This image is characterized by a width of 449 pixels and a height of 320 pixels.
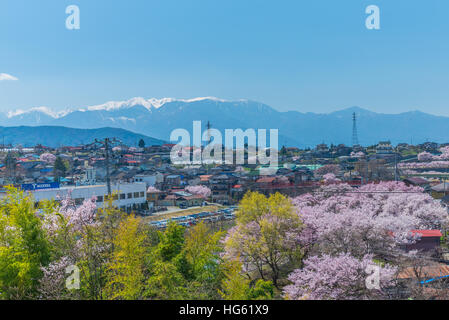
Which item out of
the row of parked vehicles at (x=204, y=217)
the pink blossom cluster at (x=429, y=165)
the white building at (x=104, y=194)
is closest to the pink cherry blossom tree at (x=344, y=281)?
the row of parked vehicles at (x=204, y=217)

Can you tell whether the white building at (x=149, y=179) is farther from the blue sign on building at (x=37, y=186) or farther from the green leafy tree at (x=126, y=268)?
the green leafy tree at (x=126, y=268)

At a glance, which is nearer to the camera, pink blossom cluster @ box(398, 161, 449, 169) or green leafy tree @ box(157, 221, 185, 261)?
green leafy tree @ box(157, 221, 185, 261)

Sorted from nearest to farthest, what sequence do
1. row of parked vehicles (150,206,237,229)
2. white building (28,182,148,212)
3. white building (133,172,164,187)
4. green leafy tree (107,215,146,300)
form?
green leafy tree (107,215,146,300) < white building (28,182,148,212) < row of parked vehicles (150,206,237,229) < white building (133,172,164,187)

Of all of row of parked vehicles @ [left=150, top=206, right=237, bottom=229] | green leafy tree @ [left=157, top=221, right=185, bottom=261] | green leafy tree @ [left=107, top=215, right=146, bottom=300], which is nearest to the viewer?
green leafy tree @ [left=107, top=215, right=146, bottom=300]

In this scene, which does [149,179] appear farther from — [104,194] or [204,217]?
[104,194]

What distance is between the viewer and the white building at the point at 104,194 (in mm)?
24172

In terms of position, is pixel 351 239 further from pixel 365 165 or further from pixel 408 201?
pixel 365 165

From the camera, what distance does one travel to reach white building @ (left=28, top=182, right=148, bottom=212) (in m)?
24.2

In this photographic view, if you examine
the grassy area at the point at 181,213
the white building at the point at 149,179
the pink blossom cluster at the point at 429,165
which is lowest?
the grassy area at the point at 181,213

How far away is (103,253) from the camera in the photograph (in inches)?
372

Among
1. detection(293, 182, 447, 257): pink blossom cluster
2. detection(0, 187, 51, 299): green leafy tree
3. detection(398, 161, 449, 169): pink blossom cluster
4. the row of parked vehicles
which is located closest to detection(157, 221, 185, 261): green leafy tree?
detection(0, 187, 51, 299): green leafy tree

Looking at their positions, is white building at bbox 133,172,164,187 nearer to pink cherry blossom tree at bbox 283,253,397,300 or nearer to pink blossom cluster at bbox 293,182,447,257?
pink blossom cluster at bbox 293,182,447,257
